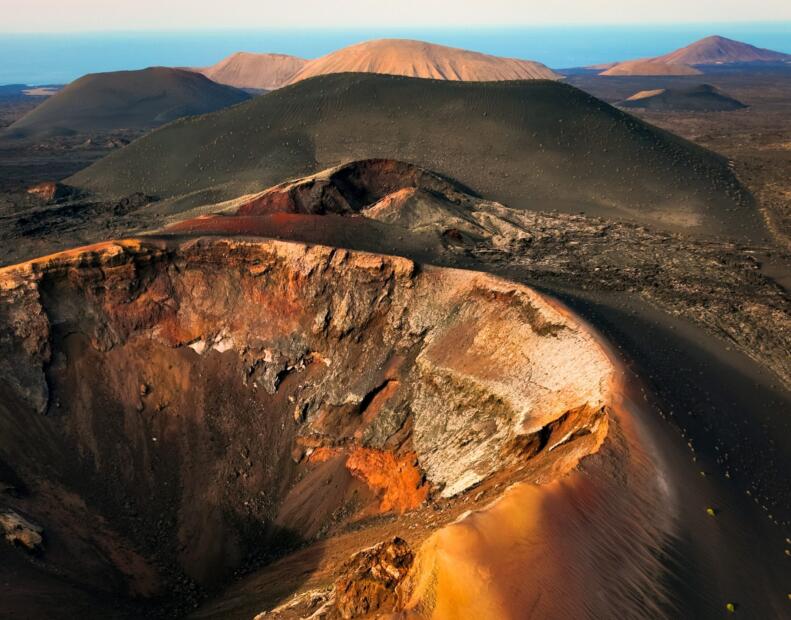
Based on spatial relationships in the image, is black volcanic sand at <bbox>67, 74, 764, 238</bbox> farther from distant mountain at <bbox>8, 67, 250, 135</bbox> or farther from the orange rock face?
distant mountain at <bbox>8, 67, 250, 135</bbox>

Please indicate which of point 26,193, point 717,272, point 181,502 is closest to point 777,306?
point 717,272

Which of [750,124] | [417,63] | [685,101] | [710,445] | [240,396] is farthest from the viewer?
[417,63]

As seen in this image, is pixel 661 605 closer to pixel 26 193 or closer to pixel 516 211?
pixel 516 211

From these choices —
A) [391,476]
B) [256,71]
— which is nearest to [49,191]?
[391,476]

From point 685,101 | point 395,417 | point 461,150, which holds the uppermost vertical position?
point 461,150

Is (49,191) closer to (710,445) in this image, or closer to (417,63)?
(710,445)

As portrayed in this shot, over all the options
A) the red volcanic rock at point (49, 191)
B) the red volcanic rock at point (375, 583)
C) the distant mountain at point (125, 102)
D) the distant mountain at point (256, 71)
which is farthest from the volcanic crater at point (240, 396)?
the distant mountain at point (256, 71)

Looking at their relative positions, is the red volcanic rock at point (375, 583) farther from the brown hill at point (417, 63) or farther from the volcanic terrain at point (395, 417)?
the brown hill at point (417, 63)
